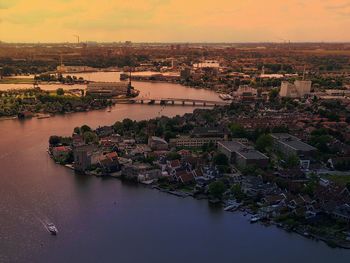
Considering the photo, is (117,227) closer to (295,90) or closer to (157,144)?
(157,144)

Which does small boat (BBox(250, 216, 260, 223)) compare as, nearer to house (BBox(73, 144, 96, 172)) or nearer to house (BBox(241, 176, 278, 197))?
house (BBox(241, 176, 278, 197))

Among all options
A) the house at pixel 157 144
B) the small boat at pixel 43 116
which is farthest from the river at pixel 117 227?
the small boat at pixel 43 116

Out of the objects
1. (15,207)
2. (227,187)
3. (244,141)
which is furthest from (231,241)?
(244,141)

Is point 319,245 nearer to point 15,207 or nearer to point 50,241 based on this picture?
point 50,241

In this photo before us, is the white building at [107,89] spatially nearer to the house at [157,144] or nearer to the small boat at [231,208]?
the house at [157,144]

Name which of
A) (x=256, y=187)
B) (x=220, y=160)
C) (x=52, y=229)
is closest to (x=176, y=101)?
(x=220, y=160)

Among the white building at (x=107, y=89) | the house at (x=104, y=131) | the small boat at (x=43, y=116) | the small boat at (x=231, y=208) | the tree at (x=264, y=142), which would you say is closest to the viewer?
the small boat at (x=231, y=208)
